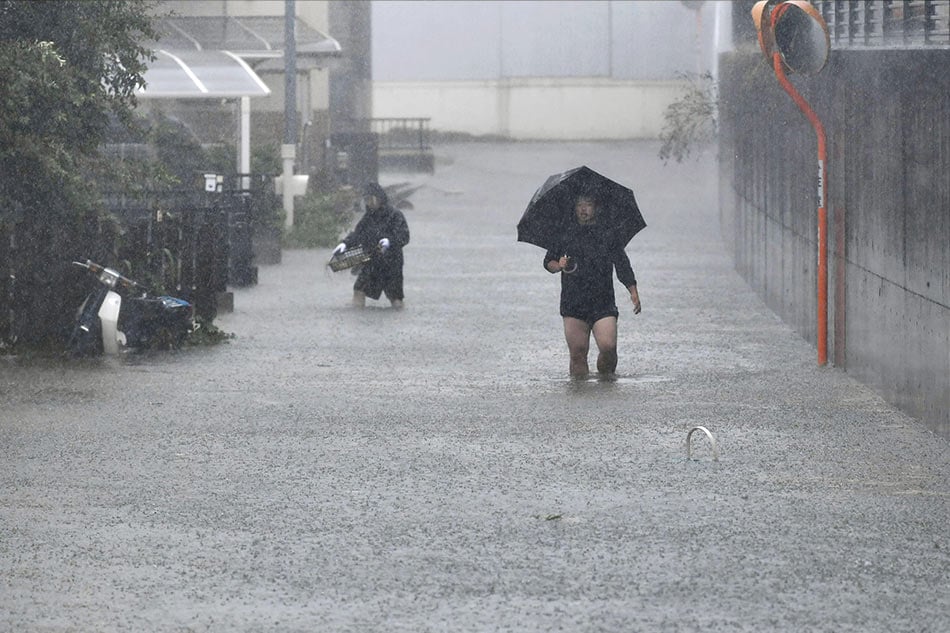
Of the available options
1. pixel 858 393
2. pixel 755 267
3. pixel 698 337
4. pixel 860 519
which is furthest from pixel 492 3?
pixel 860 519

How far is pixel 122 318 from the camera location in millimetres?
14906

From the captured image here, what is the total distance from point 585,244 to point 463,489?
5.04 metres

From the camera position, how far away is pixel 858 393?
12.6 m

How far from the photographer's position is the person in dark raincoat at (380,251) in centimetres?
1914

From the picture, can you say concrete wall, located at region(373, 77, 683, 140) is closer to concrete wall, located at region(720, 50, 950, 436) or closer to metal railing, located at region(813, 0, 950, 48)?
concrete wall, located at region(720, 50, 950, 436)

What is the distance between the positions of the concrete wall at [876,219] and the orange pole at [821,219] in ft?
0.36

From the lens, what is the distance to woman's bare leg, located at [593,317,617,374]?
530 inches

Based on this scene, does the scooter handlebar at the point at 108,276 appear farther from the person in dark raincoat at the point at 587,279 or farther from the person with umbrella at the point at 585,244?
the person in dark raincoat at the point at 587,279

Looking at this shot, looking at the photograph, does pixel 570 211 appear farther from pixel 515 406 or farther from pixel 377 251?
pixel 377 251

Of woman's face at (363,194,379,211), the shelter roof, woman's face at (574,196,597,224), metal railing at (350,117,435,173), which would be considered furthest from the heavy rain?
metal railing at (350,117,435,173)

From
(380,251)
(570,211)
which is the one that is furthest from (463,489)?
(380,251)

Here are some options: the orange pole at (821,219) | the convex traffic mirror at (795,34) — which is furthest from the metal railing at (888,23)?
the orange pole at (821,219)

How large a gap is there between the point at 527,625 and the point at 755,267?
50.4 ft

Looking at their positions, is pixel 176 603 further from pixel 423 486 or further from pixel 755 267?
Result: pixel 755 267
